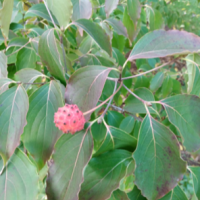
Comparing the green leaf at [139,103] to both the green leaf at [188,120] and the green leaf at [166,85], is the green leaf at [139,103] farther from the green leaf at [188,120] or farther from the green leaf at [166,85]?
the green leaf at [166,85]

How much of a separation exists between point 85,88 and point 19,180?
29 cm

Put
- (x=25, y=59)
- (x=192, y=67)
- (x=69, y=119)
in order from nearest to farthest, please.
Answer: (x=69, y=119) < (x=192, y=67) < (x=25, y=59)

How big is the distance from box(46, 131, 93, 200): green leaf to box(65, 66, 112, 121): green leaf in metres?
0.08

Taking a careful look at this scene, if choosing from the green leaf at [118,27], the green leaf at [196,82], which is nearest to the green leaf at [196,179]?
the green leaf at [196,82]

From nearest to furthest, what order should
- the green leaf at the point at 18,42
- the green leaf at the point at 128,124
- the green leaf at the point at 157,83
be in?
the green leaf at the point at 18,42
the green leaf at the point at 128,124
the green leaf at the point at 157,83

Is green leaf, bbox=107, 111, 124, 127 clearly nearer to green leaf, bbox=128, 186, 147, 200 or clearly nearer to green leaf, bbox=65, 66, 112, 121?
green leaf, bbox=128, 186, 147, 200

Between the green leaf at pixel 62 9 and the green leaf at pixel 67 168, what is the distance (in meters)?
0.34

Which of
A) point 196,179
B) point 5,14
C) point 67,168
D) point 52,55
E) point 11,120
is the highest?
point 5,14

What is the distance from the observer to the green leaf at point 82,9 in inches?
25.2

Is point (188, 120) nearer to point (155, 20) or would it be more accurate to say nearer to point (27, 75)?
point (27, 75)

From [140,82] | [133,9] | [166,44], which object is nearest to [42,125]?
[166,44]

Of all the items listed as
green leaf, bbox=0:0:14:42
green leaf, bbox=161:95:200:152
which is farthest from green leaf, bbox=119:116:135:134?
green leaf, bbox=0:0:14:42

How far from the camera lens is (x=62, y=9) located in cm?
50

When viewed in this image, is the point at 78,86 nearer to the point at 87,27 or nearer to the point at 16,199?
the point at 87,27
